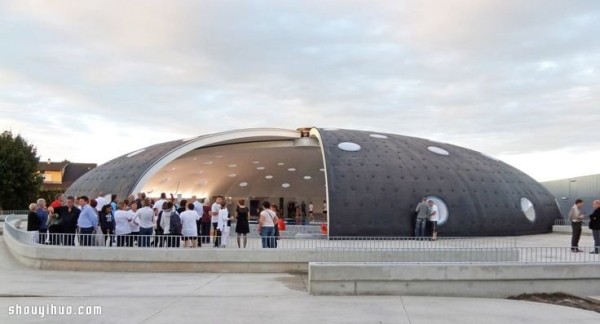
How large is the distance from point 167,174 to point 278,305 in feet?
88.7

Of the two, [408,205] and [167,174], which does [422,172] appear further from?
[167,174]

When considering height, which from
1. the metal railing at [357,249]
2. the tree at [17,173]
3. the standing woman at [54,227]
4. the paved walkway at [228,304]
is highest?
the tree at [17,173]

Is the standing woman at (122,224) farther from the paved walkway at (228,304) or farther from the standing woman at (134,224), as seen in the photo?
the paved walkway at (228,304)

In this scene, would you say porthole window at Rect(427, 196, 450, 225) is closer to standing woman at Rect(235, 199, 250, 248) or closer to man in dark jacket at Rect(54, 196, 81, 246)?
standing woman at Rect(235, 199, 250, 248)

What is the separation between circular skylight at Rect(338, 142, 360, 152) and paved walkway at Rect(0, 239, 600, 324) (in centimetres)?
906

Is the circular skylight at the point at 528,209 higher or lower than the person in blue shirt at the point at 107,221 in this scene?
higher

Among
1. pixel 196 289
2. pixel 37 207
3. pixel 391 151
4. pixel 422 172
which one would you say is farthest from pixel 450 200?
pixel 37 207

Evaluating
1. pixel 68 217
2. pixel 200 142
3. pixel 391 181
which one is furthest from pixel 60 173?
pixel 68 217

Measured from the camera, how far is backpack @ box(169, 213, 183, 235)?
14.1m

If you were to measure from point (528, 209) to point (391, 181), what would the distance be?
254 inches

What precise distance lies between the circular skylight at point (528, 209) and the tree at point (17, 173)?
36.7m

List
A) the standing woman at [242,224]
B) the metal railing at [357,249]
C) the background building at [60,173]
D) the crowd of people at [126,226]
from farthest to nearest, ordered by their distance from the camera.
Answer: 1. the background building at [60,173]
2. the standing woman at [242,224]
3. the crowd of people at [126,226]
4. the metal railing at [357,249]

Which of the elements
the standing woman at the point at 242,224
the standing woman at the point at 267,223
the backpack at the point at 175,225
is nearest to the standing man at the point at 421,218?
the standing woman at the point at 267,223

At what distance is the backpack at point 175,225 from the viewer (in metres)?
14.1
